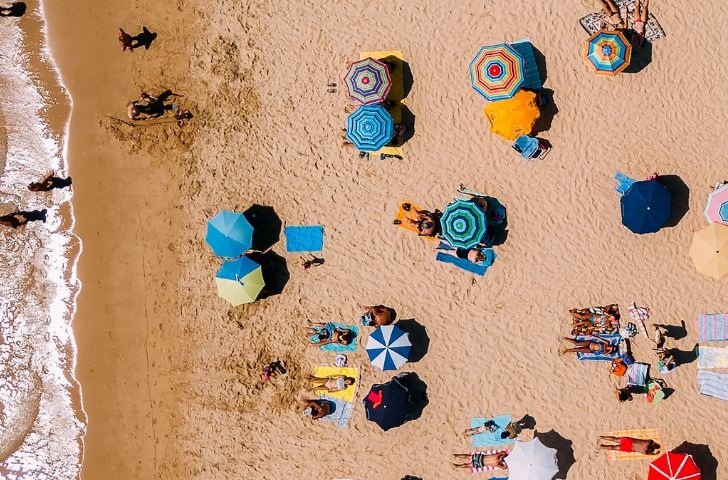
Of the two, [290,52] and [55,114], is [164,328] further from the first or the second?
[290,52]

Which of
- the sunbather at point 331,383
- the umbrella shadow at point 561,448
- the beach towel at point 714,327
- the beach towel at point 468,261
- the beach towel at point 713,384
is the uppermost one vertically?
the beach towel at point 468,261

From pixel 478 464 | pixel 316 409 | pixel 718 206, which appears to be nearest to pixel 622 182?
pixel 718 206

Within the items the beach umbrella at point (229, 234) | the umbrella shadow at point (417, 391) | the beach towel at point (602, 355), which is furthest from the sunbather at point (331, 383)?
the beach towel at point (602, 355)

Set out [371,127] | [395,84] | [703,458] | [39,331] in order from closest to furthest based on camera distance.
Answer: [371,127] < [703,458] < [395,84] < [39,331]

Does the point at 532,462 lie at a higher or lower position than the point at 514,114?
lower

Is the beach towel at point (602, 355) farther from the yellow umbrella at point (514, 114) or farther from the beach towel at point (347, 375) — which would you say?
the beach towel at point (347, 375)

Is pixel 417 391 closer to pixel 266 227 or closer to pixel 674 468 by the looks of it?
pixel 266 227
